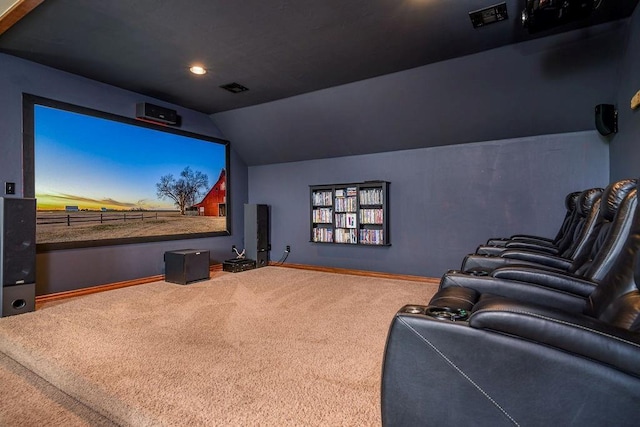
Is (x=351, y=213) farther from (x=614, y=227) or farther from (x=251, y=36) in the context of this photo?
(x=614, y=227)

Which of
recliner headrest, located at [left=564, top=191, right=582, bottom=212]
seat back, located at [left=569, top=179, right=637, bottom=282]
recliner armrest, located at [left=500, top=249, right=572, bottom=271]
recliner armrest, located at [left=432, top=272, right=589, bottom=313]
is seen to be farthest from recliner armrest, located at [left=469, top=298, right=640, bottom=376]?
recliner headrest, located at [left=564, top=191, right=582, bottom=212]

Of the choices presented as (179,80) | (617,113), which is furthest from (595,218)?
(179,80)

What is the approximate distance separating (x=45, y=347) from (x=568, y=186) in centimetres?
496

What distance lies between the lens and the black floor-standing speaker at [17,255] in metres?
2.94

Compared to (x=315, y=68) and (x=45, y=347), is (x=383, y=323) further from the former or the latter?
(x=315, y=68)

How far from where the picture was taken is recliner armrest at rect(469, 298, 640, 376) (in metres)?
0.82

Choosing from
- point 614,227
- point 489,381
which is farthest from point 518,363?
point 614,227

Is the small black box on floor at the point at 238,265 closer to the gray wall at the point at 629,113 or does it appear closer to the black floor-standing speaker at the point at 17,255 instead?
the black floor-standing speaker at the point at 17,255

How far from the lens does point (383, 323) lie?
2789 mm

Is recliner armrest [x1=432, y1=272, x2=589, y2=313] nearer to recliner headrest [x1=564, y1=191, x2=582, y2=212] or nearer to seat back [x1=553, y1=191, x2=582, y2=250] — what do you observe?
seat back [x1=553, y1=191, x2=582, y2=250]

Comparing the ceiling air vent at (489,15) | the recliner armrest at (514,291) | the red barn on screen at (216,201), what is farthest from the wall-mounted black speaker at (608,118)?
the red barn on screen at (216,201)

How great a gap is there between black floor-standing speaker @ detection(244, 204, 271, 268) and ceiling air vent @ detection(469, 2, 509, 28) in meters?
3.91

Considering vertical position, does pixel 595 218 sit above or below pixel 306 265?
above

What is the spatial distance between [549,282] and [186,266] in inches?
152
